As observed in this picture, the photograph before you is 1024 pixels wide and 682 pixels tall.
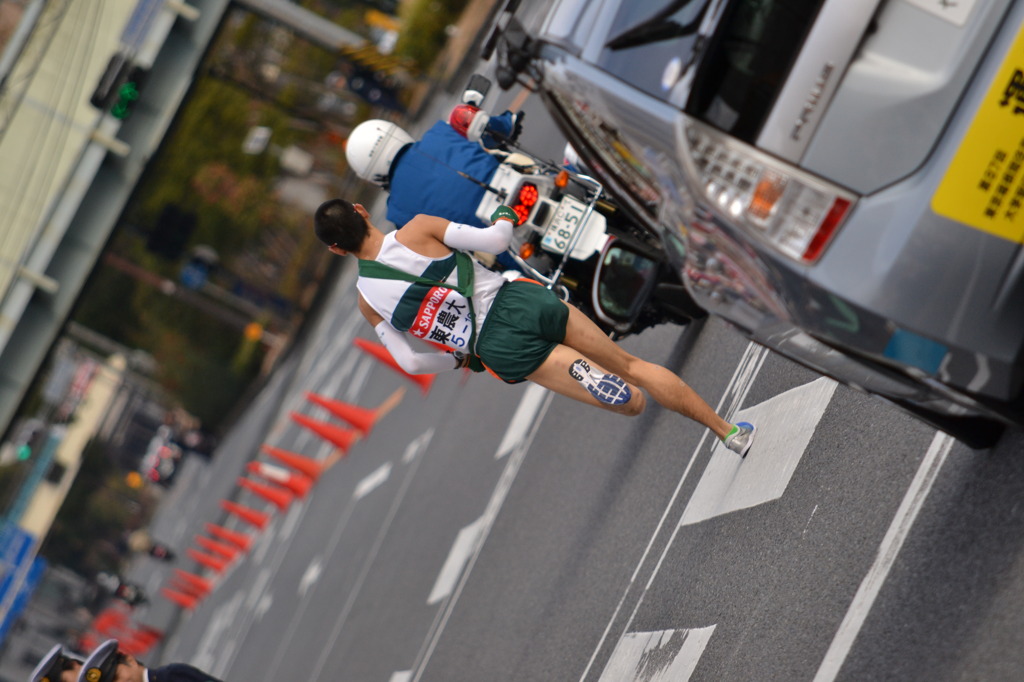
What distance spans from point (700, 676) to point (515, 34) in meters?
2.97

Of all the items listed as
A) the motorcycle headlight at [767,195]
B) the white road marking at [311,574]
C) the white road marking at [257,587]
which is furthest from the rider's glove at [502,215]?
the white road marking at [257,587]

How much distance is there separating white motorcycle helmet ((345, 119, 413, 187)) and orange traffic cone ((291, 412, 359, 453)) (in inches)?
349

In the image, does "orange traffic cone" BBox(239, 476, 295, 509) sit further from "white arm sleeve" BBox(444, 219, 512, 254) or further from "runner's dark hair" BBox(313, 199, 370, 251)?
"white arm sleeve" BBox(444, 219, 512, 254)

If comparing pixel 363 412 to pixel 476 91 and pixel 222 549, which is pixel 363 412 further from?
pixel 476 91

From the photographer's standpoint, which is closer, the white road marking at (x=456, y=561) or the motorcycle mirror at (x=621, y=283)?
the motorcycle mirror at (x=621, y=283)

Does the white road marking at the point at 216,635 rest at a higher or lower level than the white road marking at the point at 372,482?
lower

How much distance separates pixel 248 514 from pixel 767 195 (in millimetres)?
18750

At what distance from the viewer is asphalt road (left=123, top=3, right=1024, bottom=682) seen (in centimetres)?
400

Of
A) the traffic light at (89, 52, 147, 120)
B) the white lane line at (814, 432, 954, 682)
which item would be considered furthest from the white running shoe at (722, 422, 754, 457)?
the traffic light at (89, 52, 147, 120)

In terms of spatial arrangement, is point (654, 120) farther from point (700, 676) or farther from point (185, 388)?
point (185, 388)

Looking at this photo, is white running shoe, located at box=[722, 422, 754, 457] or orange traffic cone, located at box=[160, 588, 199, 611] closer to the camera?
white running shoe, located at box=[722, 422, 754, 457]

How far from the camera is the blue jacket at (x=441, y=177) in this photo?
6.83 meters

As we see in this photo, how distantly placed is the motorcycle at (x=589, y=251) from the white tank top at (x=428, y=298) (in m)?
0.92

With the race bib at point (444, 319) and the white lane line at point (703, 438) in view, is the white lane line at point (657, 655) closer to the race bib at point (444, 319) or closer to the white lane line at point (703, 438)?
the white lane line at point (703, 438)
